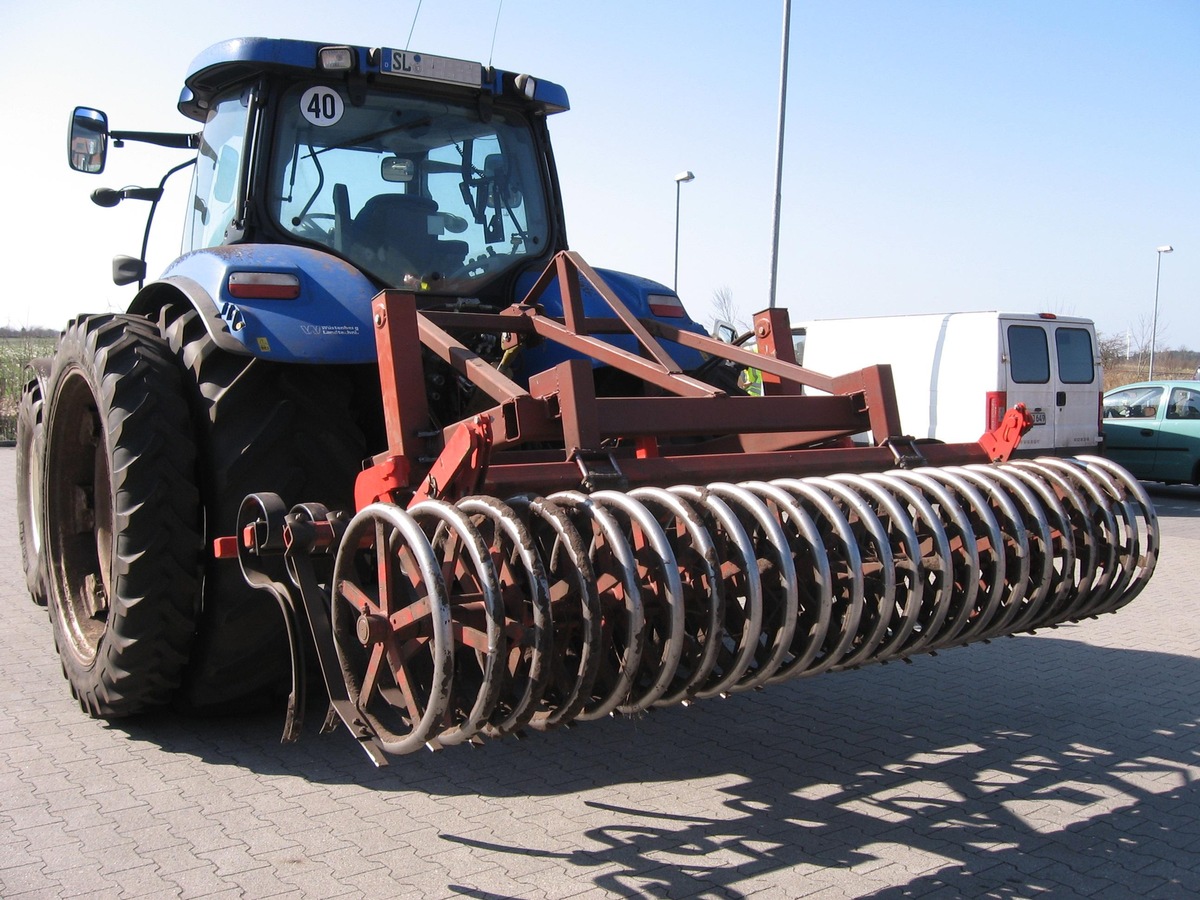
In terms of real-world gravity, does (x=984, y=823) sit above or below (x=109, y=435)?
below

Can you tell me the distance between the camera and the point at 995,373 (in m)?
10.7

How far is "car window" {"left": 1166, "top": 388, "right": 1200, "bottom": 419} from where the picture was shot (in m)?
12.6

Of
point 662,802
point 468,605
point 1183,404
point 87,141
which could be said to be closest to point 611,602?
point 468,605

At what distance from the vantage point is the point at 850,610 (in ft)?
9.36

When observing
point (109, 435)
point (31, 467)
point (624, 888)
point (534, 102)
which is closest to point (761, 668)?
point (624, 888)

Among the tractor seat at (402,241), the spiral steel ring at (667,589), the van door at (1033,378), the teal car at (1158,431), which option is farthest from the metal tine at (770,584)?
the teal car at (1158,431)

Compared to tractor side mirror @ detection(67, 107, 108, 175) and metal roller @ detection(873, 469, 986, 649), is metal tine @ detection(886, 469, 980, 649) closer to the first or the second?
metal roller @ detection(873, 469, 986, 649)

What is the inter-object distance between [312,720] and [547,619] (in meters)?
1.85

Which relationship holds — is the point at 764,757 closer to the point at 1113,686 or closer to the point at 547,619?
the point at 547,619

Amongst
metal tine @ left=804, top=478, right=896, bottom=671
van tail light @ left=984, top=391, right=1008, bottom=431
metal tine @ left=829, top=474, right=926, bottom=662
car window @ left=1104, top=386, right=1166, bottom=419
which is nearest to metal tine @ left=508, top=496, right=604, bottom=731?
metal tine @ left=804, top=478, right=896, bottom=671

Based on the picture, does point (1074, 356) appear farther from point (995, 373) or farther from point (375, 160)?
point (375, 160)

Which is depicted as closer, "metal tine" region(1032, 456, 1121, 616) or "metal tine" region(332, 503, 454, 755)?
"metal tine" region(332, 503, 454, 755)

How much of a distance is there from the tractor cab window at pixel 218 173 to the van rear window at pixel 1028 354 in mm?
8299

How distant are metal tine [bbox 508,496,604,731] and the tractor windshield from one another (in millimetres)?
1804
